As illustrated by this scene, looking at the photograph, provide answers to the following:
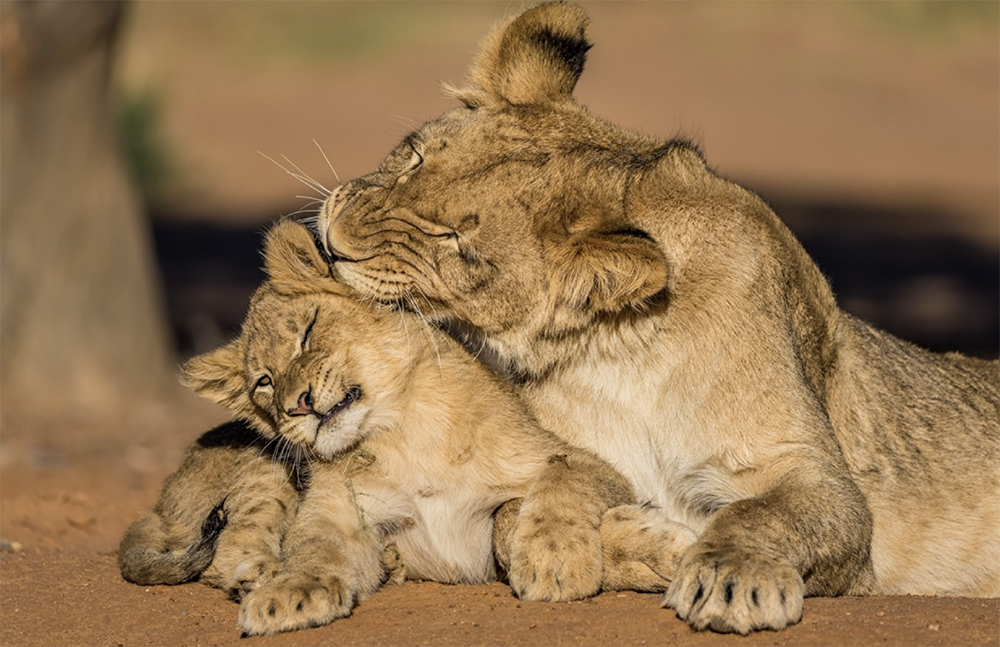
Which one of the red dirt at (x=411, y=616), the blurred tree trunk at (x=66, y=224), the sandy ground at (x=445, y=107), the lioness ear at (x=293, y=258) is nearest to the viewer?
the red dirt at (x=411, y=616)

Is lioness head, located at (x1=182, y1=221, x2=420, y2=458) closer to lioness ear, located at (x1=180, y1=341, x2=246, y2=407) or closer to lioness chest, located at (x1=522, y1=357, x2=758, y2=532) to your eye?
lioness ear, located at (x1=180, y1=341, x2=246, y2=407)

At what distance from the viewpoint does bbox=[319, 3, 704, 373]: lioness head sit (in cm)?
474

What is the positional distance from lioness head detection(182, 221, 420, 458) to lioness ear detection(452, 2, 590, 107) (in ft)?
2.81

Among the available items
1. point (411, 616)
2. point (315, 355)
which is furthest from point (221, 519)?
point (411, 616)

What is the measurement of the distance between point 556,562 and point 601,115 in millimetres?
8320

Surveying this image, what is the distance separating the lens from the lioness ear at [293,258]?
5.23m

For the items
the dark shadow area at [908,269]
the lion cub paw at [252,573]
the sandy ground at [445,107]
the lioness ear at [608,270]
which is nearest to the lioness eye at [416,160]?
the lioness ear at [608,270]

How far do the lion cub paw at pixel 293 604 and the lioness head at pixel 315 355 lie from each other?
0.58 metres

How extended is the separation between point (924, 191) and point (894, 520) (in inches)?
665

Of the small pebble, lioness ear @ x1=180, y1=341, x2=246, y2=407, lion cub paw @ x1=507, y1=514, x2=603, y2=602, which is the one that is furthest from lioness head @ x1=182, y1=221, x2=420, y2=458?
the small pebble

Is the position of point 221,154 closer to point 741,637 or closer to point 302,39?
point 302,39

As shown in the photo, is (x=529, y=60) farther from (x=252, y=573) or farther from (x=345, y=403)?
(x=252, y=573)

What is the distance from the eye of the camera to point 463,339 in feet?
17.2

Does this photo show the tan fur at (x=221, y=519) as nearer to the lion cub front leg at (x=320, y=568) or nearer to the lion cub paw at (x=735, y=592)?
the lion cub front leg at (x=320, y=568)
